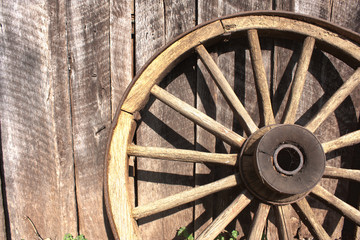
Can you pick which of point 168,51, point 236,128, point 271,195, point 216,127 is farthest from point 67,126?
point 271,195

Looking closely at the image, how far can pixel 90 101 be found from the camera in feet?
5.06

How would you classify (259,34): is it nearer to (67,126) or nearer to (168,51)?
(168,51)

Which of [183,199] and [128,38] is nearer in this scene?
[183,199]

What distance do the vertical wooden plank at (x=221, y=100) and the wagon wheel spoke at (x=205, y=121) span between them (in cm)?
21

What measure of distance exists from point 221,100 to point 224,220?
2.18 feet

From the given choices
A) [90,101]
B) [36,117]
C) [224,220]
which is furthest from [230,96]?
[36,117]

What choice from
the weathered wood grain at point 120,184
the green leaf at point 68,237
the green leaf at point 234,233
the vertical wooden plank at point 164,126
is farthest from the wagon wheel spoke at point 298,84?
the green leaf at point 68,237

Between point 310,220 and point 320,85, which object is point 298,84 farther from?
point 310,220

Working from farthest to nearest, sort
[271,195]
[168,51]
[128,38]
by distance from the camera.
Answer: [128,38] → [168,51] → [271,195]

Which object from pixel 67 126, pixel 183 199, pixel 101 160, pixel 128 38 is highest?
pixel 128 38

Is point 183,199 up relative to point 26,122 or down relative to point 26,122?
down

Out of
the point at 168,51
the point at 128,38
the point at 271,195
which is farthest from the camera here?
the point at 128,38

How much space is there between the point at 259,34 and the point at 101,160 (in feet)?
3.74

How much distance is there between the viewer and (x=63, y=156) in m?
1.57
